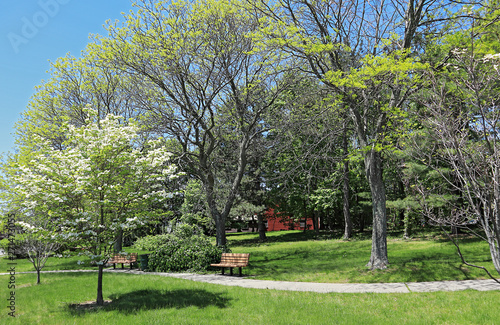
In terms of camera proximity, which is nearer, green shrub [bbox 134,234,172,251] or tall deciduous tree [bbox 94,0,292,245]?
tall deciduous tree [bbox 94,0,292,245]

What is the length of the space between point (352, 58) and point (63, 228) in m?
10.3

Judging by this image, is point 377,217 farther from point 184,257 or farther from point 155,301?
point 184,257

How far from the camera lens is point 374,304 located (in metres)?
6.67

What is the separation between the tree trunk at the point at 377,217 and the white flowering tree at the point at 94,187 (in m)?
7.26

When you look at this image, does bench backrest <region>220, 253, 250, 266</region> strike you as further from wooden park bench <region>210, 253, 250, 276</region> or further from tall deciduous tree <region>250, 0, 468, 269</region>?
tall deciduous tree <region>250, 0, 468, 269</region>

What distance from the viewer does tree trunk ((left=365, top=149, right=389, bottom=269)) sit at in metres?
10.6

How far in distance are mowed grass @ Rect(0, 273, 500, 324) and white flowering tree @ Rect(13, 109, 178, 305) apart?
115cm

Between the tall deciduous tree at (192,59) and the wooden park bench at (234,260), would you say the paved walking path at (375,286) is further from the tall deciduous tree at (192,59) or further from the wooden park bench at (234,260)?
the tall deciduous tree at (192,59)

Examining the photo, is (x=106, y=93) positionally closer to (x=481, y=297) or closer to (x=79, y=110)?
(x=79, y=110)

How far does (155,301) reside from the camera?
7680 millimetres

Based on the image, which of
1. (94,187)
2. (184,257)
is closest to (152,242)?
(184,257)

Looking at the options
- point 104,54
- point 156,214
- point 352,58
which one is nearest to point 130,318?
point 156,214

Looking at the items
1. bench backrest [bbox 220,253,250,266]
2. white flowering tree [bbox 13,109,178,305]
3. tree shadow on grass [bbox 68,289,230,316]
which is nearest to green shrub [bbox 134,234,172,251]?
bench backrest [bbox 220,253,250,266]

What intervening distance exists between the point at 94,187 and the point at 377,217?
896 centimetres
